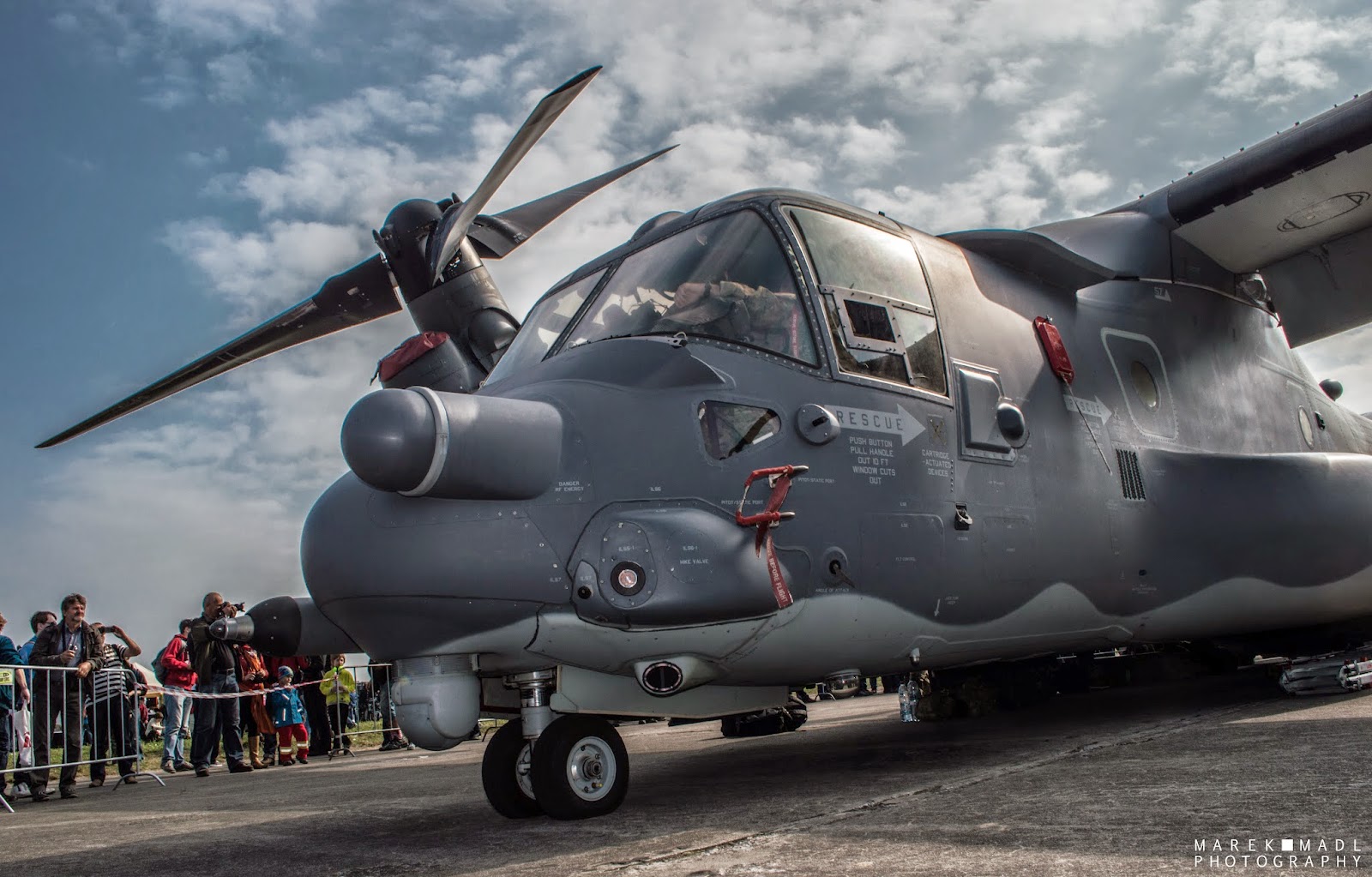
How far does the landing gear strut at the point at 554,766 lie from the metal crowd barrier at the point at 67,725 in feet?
21.0

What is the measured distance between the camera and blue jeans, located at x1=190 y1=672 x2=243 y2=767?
36.0 feet

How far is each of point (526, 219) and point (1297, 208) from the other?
733 cm

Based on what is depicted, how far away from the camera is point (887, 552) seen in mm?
4840

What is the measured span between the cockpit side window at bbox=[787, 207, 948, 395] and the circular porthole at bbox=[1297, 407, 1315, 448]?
467cm

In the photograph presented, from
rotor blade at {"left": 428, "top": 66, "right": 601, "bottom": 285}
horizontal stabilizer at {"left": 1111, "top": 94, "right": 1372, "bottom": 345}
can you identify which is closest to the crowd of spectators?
rotor blade at {"left": 428, "top": 66, "right": 601, "bottom": 285}

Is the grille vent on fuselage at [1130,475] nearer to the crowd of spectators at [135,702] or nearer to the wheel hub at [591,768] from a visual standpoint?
the wheel hub at [591,768]

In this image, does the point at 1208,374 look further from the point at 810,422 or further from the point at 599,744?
the point at 599,744

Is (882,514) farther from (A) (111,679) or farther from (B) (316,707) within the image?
(B) (316,707)

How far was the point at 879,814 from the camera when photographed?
4.05 meters

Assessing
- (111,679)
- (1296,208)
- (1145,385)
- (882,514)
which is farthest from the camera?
(111,679)

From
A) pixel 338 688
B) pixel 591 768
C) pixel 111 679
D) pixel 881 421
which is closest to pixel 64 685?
pixel 111 679

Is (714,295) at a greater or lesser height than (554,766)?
greater

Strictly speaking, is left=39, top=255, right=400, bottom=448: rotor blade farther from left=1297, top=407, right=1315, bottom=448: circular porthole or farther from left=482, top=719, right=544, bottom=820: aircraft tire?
left=1297, top=407, right=1315, bottom=448: circular porthole

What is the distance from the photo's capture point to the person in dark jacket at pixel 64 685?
9.74 meters
